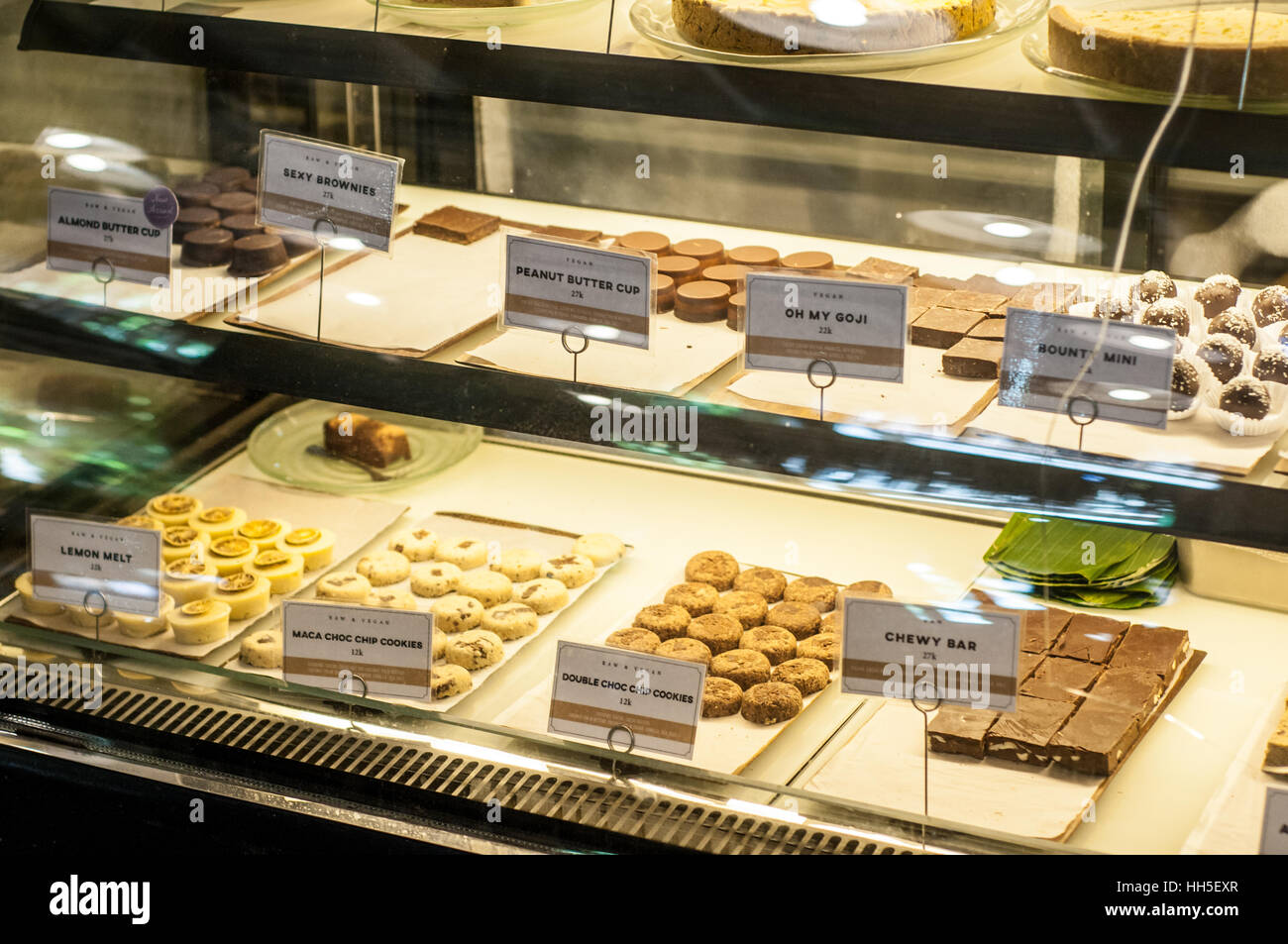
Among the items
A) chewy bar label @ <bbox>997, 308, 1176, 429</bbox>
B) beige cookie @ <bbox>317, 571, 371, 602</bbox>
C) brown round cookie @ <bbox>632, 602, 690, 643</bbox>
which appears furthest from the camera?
beige cookie @ <bbox>317, 571, 371, 602</bbox>

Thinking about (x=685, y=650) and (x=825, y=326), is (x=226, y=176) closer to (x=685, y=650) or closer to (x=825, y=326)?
(x=685, y=650)

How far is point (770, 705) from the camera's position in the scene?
1726mm

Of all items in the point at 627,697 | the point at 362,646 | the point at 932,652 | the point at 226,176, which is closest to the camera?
the point at 932,652

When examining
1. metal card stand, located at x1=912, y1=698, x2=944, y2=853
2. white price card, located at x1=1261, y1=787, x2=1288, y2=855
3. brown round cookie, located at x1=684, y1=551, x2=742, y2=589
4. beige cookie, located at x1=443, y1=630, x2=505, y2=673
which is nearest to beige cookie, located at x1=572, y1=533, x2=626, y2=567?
brown round cookie, located at x1=684, y1=551, x2=742, y2=589

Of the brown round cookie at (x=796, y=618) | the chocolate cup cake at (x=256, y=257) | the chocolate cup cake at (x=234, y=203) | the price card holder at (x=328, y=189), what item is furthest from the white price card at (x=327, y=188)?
the brown round cookie at (x=796, y=618)

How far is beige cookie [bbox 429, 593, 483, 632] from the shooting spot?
1.95 meters

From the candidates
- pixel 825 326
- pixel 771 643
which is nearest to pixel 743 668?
pixel 771 643

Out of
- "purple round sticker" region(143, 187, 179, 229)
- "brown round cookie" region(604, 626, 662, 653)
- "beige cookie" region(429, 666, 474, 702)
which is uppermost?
"purple round sticker" region(143, 187, 179, 229)

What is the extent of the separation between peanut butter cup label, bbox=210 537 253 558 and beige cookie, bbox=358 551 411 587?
179mm

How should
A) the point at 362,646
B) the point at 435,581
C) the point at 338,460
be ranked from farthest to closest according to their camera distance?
the point at 338,460 < the point at 435,581 < the point at 362,646

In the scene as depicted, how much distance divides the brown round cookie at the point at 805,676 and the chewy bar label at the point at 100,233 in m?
0.96

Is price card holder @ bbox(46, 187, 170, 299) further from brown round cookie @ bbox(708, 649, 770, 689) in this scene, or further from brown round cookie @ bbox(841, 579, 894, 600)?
brown round cookie @ bbox(841, 579, 894, 600)
